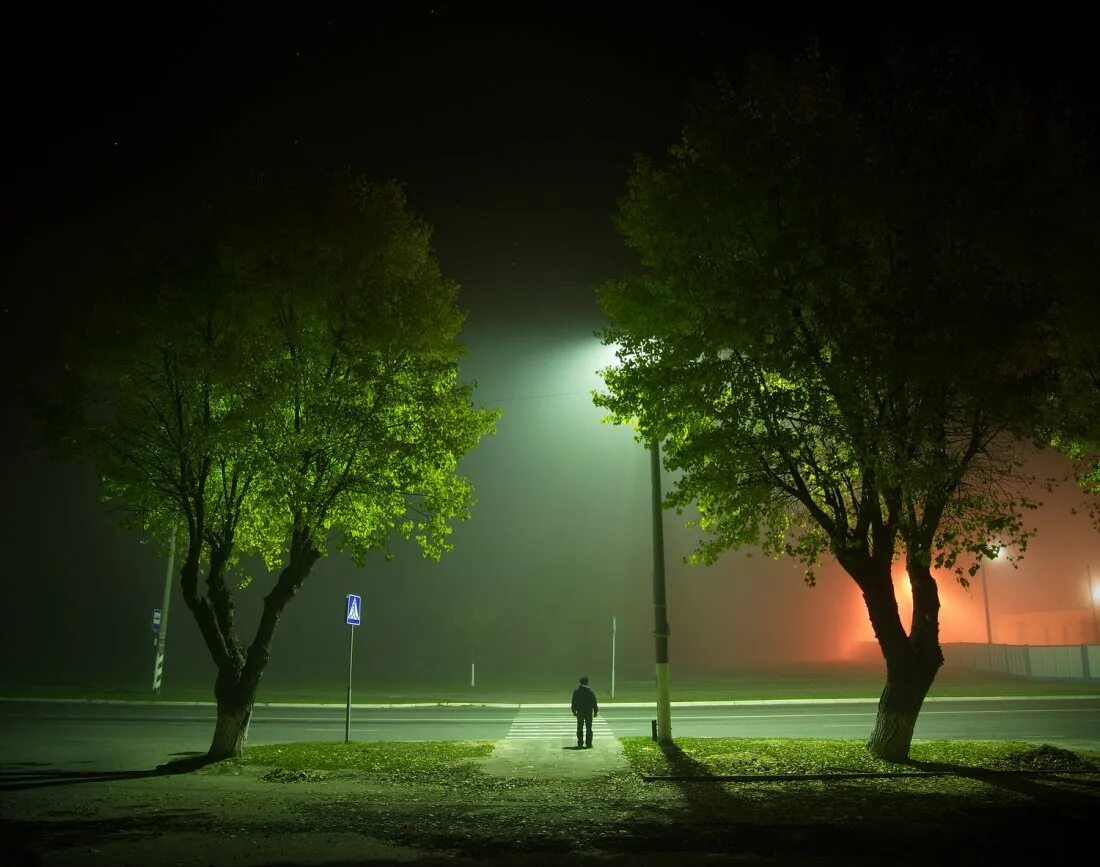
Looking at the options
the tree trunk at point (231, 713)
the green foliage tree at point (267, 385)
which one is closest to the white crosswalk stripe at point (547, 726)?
the tree trunk at point (231, 713)

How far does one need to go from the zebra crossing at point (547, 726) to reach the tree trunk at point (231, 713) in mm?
5930

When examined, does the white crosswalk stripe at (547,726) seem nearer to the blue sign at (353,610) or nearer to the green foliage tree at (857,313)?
the blue sign at (353,610)

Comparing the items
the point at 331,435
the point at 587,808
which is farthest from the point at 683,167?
the point at 587,808

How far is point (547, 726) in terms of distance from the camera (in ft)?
70.0

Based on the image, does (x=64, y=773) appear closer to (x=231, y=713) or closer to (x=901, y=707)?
(x=231, y=713)

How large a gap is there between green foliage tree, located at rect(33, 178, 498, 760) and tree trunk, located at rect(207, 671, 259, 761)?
33 mm

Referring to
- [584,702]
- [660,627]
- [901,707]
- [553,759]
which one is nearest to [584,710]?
[584,702]

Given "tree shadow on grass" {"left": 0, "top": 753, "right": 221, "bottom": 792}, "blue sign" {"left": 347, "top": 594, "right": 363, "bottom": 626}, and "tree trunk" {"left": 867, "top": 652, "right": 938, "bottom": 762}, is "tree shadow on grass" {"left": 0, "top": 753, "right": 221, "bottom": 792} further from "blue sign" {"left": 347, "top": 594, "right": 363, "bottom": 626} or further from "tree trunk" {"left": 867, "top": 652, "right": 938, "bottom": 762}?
"tree trunk" {"left": 867, "top": 652, "right": 938, "bottom": 762}

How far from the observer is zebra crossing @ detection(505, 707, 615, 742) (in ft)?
61.2

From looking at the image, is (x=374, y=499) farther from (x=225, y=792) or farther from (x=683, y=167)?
(x=683, y=167)

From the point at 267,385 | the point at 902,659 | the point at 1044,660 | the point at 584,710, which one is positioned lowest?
the point at 1044,660

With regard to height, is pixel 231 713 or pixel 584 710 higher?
pixel 231 713

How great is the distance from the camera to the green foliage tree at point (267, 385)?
14.1 m

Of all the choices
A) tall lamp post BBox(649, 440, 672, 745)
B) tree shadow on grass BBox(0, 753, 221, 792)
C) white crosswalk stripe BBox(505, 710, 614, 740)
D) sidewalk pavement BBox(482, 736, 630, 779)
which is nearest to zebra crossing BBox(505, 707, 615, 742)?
white crosswalk stripe BBox(505, 710, 614, 740)
